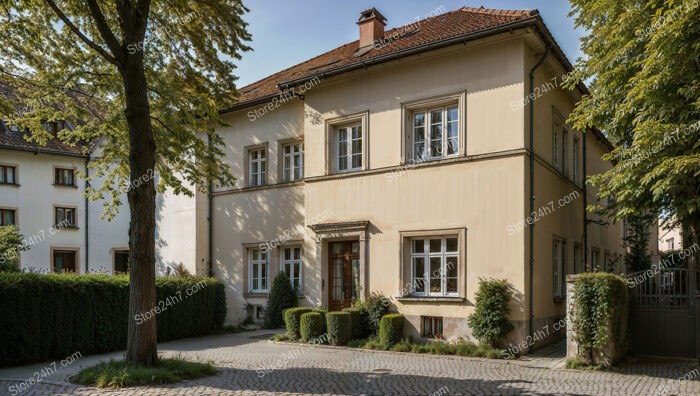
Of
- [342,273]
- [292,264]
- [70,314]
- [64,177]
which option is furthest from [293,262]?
[64,177]

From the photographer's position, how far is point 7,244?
→ 22938mm

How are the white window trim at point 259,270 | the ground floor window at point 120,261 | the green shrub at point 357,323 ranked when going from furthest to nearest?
the ground floor window at point 120,261 < the white window trim at point 259,270 < the green shrub at point 357,323

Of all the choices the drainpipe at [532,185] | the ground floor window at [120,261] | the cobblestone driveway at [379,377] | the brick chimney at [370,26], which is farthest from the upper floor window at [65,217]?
the drainpipe at [532,185]

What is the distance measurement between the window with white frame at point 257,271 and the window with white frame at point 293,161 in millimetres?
2689

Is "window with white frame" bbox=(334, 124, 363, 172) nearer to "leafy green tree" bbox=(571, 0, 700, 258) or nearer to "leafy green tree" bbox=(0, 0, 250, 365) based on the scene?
"leafy green tree" bbox=(0, 0, 250, 365)

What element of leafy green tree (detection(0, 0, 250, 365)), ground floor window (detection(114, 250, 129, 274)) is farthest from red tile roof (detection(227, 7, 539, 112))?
ground floor window (detection(114, 250, 129, 274))

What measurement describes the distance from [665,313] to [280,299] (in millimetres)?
10298

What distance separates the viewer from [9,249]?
856 inches

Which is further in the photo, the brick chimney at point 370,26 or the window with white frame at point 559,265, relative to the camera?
the brick chimney at point 370,26

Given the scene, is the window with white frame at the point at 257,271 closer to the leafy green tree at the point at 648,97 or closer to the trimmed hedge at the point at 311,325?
the trimmed hedge at the point at 311,325

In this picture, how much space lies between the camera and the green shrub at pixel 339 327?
15.0m

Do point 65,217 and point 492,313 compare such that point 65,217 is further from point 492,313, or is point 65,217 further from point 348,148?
point 492,313

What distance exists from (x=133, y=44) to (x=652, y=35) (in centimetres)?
975

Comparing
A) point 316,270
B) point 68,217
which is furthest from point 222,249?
point 68,217
